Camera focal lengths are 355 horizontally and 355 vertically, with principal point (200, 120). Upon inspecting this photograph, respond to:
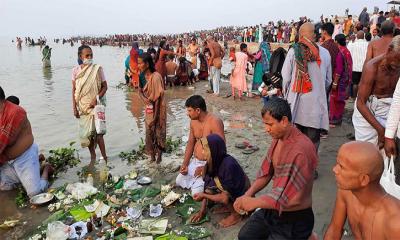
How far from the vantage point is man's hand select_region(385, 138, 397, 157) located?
2.99 metres

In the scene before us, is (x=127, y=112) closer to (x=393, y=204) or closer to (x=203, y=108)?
(x=203, y=108)

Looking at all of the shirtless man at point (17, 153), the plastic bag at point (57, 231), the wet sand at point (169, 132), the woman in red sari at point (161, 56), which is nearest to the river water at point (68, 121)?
the wet sand at point (169, 132)

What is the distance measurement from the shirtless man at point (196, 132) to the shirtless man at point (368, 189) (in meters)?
2.30

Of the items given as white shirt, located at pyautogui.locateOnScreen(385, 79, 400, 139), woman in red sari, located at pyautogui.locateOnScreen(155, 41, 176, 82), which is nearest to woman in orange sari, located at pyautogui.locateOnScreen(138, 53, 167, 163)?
white shirt, located at pyautogui.locateOnScreen(385, 79, 400, 139)

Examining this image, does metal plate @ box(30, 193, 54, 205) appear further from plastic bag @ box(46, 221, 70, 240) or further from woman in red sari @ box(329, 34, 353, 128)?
woman in red sari @ box(329, 34, 353, 128)

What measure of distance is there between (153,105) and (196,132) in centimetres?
142

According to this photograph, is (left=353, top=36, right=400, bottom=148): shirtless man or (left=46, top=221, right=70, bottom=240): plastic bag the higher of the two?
(left=353, top=36, right=400, bottom=148): shirtless man

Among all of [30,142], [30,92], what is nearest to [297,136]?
[30,142]

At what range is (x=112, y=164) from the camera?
6.05 meters

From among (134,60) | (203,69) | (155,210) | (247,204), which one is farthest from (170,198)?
(203,69)

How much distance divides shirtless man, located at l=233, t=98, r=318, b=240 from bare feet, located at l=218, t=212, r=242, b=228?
79 centimetres

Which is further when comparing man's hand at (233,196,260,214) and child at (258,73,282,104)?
child at (258,73,282,104)

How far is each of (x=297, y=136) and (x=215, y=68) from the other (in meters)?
8.25

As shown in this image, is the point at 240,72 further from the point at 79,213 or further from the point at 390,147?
the point at 390,147
